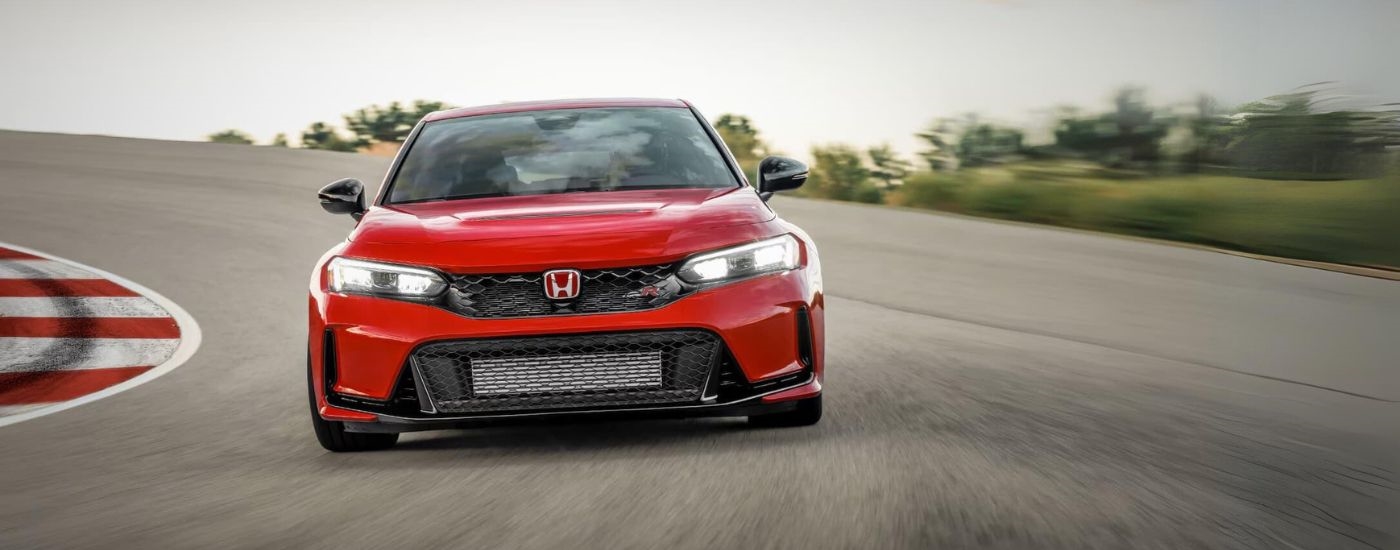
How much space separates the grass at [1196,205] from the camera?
15.9 metres

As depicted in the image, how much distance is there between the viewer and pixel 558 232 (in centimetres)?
546

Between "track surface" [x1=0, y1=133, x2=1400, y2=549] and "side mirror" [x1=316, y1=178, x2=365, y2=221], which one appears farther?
"side mirror" [x1=316, y1=178, x2=365, y2=221]

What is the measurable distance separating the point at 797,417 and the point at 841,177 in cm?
2996

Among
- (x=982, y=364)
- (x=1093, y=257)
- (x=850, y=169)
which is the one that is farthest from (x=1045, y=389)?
(x=850, y=169)

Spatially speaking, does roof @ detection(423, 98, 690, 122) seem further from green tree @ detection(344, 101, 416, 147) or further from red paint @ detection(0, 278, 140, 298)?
green tree @ detection(344, 101, 416, 147)

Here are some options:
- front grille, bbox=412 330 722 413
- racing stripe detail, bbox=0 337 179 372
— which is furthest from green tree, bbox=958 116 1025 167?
front grille, bbox=412 330 722 413

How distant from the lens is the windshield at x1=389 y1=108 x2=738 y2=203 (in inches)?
255

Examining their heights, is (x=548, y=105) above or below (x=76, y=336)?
above

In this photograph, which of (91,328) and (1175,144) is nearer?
(91,328)

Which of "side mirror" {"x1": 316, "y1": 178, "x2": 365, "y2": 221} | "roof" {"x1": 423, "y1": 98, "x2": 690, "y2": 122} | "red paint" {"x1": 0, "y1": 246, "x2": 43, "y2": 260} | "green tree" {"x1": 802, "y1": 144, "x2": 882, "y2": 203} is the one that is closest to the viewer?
"side mirror" {"x1": 316, "y1": 178, "x2": 365, "y2": 221}

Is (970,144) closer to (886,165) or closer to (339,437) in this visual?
(886,165)

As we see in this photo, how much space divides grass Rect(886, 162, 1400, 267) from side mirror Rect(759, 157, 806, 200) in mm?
10589

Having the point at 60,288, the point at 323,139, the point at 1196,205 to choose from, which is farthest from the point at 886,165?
the point at 323,139

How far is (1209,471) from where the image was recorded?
18.3 ft
